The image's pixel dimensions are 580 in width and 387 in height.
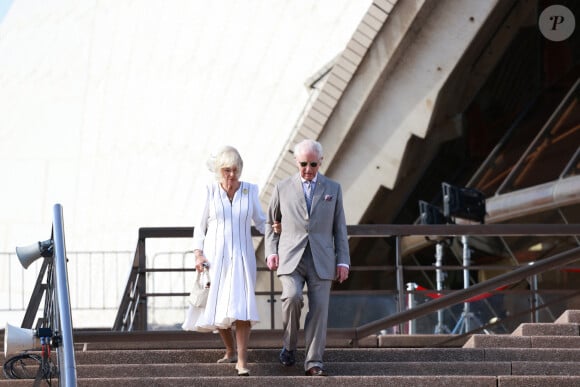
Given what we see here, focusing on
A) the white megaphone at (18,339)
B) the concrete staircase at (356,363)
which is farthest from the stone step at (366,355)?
the white megaphone at (18,339)

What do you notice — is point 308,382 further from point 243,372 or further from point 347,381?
point 243,372

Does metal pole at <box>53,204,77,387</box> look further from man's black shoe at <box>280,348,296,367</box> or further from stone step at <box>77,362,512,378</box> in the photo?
man's black shoe at <box>280,348,296,367</box>

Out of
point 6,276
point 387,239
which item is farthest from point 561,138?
point 6,276

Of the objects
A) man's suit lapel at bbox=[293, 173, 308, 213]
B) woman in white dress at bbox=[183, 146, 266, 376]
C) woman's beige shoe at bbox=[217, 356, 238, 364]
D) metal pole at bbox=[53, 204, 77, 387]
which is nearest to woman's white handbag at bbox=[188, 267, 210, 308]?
woman in white dress at bbox=[183, 146, 266, 376]

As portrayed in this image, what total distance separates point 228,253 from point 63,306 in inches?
99.8

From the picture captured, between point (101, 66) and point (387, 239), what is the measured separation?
1728 centimetres

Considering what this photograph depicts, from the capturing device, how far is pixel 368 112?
18703 millimetres

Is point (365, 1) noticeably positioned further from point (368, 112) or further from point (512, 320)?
point (512, 320)

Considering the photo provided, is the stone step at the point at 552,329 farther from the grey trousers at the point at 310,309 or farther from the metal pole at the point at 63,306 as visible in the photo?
the metal pole at the point at 63,306

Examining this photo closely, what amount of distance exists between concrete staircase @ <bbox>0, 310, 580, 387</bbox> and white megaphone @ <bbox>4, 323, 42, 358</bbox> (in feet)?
5.70

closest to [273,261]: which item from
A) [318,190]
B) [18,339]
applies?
[318,190]

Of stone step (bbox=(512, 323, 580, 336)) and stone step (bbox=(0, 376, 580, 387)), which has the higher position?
stone step (bbox=(512, 323, 580, 336))

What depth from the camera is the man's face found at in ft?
33.0

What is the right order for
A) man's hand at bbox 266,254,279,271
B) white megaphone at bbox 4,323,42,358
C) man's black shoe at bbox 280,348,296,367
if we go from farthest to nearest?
man's hand at bbox 266,254,279,271
man's black shoe at bbox 280,348,296,367
white megaphone at bbox 4,323,42,358
